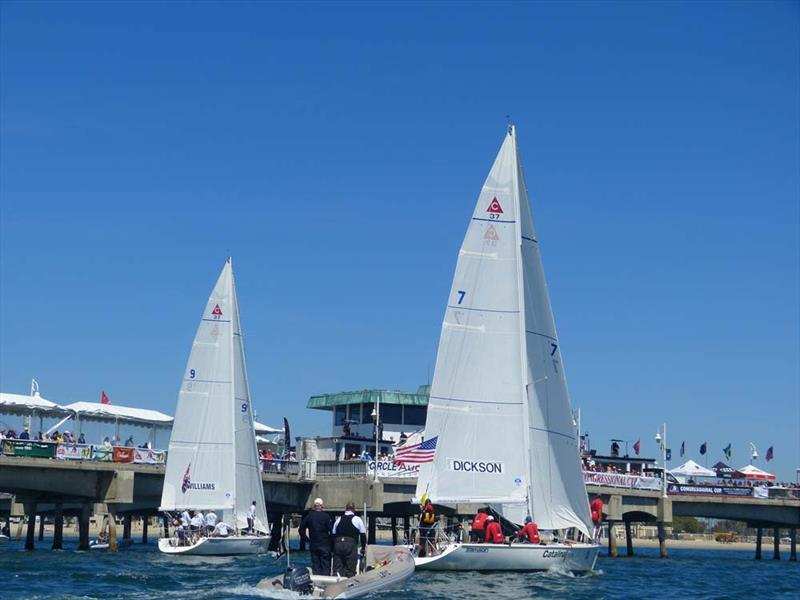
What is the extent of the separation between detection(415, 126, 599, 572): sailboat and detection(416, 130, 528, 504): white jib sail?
0.03 metres

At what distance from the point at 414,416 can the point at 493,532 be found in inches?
1713

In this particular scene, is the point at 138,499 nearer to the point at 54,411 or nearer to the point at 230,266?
the point at 54,411

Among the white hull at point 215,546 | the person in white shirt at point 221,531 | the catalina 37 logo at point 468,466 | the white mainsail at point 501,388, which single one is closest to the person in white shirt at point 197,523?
the person in white shirt at point 221,531

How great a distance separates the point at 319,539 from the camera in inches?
1196

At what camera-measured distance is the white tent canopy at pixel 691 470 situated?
7667 cm

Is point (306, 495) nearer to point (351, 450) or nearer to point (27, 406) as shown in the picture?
point (351, 450)

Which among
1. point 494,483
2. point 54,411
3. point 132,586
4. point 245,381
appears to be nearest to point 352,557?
point 132,586

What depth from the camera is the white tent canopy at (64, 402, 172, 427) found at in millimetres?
67938

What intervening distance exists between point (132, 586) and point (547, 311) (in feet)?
52.7

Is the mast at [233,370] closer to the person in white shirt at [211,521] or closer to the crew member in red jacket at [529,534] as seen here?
the person in white shirt at [211,521]

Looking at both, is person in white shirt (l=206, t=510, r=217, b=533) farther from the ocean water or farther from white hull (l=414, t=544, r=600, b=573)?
white hull (l=414, t=544, r=600, b=573)

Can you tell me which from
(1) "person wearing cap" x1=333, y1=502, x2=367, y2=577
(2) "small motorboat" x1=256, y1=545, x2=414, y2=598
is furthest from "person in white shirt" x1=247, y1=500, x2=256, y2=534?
(1) "person wearing cap" x1=333, y1=502, x2=367, y2=577

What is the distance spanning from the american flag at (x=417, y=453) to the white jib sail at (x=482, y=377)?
22cm

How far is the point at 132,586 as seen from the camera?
3362 centimetres
